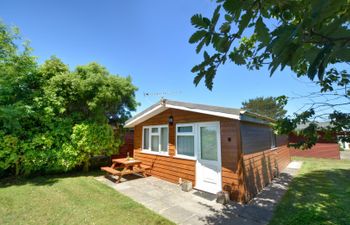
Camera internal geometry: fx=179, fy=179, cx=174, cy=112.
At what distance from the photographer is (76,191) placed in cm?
600

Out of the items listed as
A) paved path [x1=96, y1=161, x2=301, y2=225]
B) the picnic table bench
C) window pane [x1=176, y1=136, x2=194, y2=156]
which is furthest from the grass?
window pane [x1=176, y1=136, x2=194, y2=156]

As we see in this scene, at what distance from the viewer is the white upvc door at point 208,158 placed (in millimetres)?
6004

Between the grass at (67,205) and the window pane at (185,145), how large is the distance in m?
2.69

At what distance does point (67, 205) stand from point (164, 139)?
4.27 metres

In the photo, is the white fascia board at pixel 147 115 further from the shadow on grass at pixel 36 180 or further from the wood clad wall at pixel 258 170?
the wood clad wall at pixel 258 170

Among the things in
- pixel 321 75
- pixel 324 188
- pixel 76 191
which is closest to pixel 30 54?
pixel 76 191

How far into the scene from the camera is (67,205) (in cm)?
492

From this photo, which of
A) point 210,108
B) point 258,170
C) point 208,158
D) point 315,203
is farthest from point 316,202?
point 210,108

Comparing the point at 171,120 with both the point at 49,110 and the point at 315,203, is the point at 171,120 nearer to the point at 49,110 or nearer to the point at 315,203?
the point at 49,110

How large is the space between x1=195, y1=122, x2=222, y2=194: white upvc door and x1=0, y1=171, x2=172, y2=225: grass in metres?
2.39

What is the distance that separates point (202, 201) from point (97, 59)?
8041mm

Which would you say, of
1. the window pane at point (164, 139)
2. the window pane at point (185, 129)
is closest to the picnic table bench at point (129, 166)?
the window pane at point (164, 139)

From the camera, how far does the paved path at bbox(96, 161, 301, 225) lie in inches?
171

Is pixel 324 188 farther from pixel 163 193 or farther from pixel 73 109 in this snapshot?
pixel 73 109
